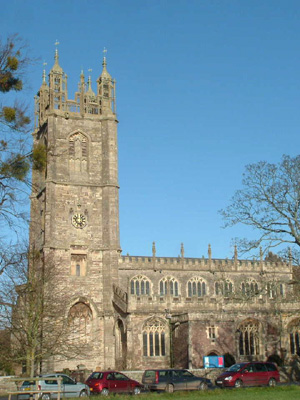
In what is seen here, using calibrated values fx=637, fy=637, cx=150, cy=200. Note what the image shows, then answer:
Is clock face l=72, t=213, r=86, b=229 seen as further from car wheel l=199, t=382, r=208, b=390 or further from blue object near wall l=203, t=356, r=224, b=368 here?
car wheel l=199, t=382, r=208, b=390

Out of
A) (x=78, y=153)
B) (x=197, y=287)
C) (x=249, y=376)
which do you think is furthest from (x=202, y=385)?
(x=78, y=153)

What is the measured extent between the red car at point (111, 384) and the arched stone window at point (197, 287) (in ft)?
86.0

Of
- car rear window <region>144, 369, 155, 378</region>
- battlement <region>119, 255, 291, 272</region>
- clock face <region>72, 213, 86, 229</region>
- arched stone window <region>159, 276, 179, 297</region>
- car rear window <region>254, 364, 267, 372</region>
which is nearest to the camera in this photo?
car rear window <region>144, 369, 155, 378</region>

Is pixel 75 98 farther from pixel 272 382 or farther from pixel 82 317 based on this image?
pixel 272 382

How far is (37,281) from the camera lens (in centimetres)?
3522

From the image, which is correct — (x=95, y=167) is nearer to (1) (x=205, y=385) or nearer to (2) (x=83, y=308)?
(2) (x=83, y=308)

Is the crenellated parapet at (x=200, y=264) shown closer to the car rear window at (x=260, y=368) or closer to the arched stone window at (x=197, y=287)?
the arched stone window at (x=197, y=287)

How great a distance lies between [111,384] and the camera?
30625mm

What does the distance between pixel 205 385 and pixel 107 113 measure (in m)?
29.2

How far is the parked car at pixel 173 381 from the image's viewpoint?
31.0m

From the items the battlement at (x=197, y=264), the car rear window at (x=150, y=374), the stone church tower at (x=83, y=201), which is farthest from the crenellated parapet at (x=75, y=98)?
the car rear window at (x=150, y=374)

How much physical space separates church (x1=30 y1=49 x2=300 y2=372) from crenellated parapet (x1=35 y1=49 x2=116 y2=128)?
9 cm

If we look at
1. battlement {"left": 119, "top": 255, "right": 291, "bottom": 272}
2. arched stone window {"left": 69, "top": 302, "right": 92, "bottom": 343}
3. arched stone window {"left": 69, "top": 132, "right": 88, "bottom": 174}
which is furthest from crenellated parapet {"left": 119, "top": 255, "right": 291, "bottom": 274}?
arched stone window {"left": 69, "top": 132, "right": 88, "bottom": 174}

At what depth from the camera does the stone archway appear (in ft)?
147
